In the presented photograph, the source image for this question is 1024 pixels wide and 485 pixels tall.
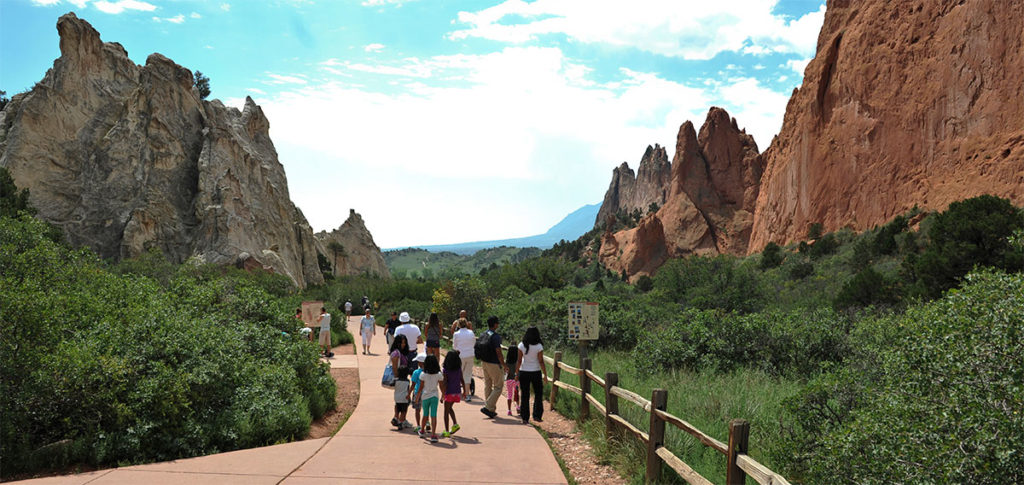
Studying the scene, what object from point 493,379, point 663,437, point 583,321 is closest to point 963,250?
point 583,321

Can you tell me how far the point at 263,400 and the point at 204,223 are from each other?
45.1m

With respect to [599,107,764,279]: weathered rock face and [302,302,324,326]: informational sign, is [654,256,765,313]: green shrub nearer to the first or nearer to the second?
[302,302,324,326]: informational sign

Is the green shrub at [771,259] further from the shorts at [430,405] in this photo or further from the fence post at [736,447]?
the fence post at [736,447]

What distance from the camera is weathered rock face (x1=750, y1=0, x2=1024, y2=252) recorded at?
39062 millimetres

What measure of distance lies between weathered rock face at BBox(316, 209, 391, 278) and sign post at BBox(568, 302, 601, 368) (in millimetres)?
74598

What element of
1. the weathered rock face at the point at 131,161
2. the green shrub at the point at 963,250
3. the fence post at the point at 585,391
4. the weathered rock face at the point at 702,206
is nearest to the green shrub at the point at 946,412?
the fence post at the point at 585,391

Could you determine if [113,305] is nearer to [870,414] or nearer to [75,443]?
[75,443]

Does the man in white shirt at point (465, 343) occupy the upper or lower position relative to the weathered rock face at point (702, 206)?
lower

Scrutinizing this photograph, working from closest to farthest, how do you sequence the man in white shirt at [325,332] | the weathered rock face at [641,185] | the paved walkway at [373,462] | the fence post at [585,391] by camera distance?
the paved walkway at [373,462] < the fence post at [585,391] < the man in white shirt at [325,332] < the weathered rock face at [641,185]

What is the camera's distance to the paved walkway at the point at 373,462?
6.44 m

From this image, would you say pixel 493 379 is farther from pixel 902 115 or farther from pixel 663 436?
pixel 902 115

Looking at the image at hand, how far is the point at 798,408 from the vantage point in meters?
6.12

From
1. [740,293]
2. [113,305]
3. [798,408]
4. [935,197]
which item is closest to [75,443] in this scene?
[113,305]

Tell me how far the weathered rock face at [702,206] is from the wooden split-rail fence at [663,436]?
6623cm
